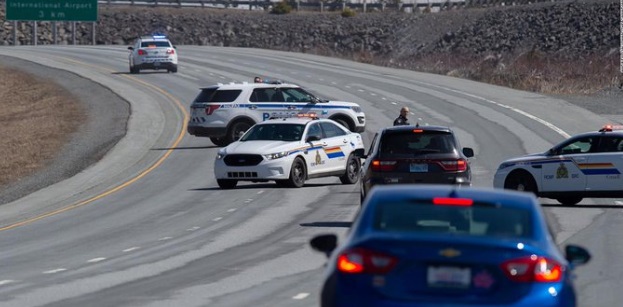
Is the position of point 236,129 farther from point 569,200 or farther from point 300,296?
point 300,296

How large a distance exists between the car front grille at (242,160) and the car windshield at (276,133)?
3.70 ft

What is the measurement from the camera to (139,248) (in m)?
19.1

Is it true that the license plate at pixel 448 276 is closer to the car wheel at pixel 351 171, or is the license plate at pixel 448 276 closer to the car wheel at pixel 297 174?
the car wheel at pixel 297 174

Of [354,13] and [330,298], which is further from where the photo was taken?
[354,13]

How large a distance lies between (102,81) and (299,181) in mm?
33307

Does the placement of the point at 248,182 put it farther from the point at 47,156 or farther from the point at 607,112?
the point at 607,112

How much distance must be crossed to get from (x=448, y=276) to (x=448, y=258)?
0.13m

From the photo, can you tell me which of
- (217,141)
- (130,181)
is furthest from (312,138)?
(217,141)

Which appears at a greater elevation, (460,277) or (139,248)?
(460,277)

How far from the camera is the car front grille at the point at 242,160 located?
28.4 metres

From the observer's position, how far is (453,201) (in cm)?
918

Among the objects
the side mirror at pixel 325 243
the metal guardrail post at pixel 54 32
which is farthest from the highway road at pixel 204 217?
the metal guardrail post at pixel 54 32

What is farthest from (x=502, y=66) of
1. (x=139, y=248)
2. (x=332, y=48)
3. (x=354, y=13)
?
(x=139, y=248)

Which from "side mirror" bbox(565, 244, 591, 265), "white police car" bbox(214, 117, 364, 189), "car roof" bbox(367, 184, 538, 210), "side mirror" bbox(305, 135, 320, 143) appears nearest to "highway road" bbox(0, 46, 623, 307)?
"white police car" bbox(214, 117, 364, 189)
